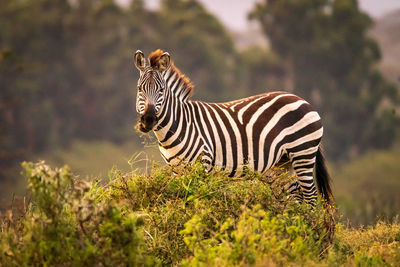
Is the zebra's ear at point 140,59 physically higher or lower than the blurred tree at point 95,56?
lower

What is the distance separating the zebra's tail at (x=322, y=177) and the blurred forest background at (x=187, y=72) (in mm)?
29952

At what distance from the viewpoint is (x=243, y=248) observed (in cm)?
477

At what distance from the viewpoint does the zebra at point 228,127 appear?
721 cm

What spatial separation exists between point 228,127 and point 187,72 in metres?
35.7

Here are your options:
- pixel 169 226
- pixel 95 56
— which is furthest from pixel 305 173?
pixel 95 56

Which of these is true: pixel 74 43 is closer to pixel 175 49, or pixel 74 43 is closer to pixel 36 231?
pixel 175 49

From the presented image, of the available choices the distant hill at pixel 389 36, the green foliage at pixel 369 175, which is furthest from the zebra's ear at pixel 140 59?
the distant hill at pixel 389 36

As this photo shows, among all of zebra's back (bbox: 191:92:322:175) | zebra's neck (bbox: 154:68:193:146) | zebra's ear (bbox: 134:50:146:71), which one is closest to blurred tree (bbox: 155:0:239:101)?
zebra's back (bbox: 191:92:322:175)

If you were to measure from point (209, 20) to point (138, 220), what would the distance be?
42.8 metres

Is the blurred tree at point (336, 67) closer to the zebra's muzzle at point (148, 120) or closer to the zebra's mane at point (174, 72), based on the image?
the zebra's mane at point (174, 72)

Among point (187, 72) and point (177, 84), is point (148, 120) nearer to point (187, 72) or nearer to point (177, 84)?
point (177, 84)

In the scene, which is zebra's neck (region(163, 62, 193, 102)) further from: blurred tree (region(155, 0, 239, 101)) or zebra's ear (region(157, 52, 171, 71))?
blurred tree (region(155, 0, 239, 101))

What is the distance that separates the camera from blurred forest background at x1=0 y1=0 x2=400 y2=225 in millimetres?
39062

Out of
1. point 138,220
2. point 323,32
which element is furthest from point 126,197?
point 323,32
